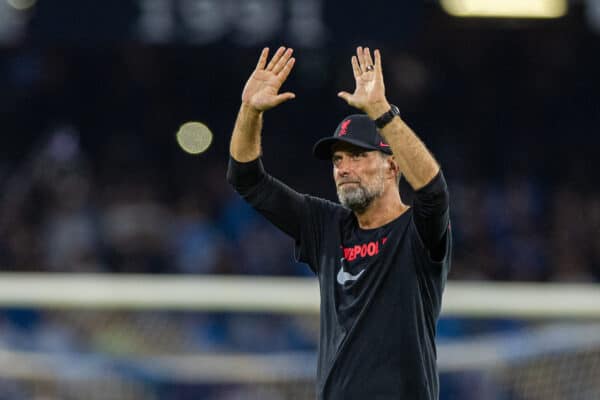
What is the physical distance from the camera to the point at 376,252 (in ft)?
12.1

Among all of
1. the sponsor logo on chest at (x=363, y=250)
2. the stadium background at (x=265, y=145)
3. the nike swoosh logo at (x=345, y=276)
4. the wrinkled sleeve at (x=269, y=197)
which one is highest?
the wrinkled sleeve at (x=269, y=197)

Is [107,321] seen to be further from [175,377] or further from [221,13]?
[221,13]

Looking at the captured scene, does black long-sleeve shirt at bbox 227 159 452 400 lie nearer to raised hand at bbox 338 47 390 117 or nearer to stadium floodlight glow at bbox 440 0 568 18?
raised hand at bbox 338 47 390 117

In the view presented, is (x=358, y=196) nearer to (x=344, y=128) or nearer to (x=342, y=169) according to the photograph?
(x=342, y=169)

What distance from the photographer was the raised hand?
11.6 ft

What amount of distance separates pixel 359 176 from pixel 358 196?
72 millimetres

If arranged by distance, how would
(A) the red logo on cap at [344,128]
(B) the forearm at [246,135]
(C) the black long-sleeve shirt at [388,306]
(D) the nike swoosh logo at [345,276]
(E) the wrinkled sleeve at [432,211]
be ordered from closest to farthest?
(E) the wrinkled sleeve at [432,211] < (C) the black long-sleeve shirt at [388,306] < (D) the nike swoosh logo at [345,276] < (A) the red logo on cap at [344,128] < (B) the forearm at [246,135]

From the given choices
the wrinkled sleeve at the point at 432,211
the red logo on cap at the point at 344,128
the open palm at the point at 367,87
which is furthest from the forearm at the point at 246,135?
the wrinkled sleeve at the point at 432,211

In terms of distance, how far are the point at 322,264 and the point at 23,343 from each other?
2.56m

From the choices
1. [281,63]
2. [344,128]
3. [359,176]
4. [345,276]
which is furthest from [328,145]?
[345,276]

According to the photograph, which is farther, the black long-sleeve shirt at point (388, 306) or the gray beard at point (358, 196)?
the gray beard at point (358, 196)

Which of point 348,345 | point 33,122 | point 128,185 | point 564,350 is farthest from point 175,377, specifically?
point 33,122

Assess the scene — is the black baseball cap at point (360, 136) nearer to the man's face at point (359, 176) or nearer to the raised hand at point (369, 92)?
the man's face at point (359, 176)

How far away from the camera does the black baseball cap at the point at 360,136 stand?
148 inches
